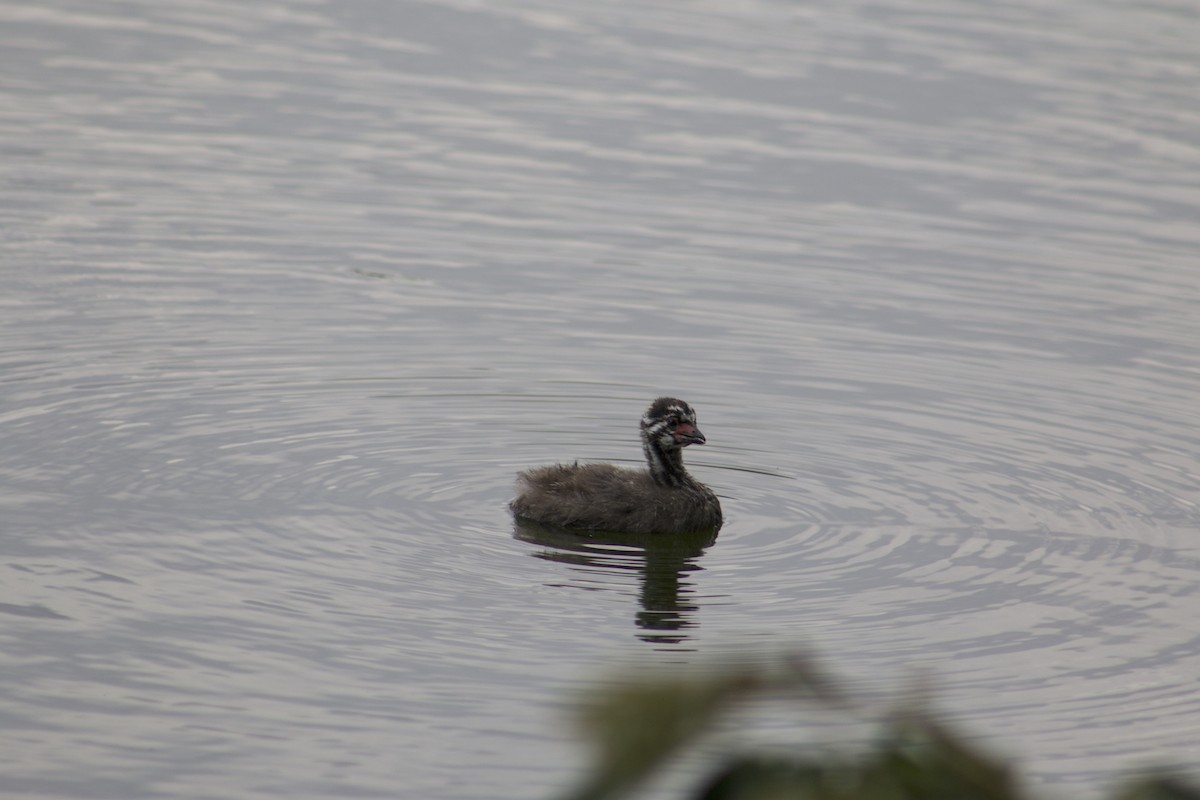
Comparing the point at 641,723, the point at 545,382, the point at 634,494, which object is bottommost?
the point at 634,494

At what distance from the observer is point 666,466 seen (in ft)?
42.1

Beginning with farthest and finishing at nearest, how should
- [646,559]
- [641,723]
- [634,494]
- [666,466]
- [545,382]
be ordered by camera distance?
[545,382]
[666,466]
[634,494]
[646,559]
[641,723]

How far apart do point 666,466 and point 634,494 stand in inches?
20.9

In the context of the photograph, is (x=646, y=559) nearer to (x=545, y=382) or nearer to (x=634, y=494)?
(x=634, y=494)

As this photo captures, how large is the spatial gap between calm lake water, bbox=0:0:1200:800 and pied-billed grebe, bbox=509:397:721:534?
24 cm

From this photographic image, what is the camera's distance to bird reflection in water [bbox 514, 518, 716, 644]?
10227mm

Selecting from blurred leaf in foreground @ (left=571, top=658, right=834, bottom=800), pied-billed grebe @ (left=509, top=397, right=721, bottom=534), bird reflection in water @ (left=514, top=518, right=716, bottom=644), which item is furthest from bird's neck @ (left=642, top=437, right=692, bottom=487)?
blurred leaf in foreground @ (left=571, top=658, right=834, bottom=800)

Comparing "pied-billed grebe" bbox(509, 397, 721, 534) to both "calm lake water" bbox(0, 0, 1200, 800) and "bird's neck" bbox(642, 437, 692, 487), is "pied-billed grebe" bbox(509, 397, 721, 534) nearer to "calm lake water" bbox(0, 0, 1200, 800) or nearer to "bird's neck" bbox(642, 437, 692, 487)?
"bird's neck" bbox(642, 437, 692, 487)

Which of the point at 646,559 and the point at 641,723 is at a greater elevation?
the point at 641,723

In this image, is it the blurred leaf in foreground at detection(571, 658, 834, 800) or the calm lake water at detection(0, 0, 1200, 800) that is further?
the calm lake water at detection(0, 0, 1200, 800)

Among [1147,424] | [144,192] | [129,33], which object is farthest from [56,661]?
[129,33]

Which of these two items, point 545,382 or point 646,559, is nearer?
Answer: point 646,559

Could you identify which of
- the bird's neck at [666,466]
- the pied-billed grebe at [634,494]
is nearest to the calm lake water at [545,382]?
the pied-billed grebe at [634,494]

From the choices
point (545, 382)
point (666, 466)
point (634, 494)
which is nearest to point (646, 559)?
point (634, 494)
